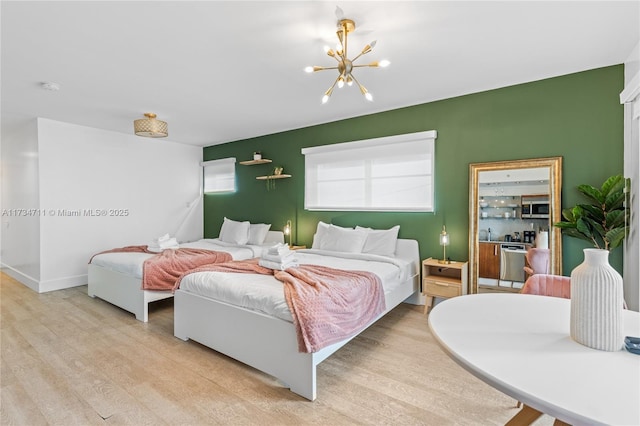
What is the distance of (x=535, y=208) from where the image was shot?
3121mm

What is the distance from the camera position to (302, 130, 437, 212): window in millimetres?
3836

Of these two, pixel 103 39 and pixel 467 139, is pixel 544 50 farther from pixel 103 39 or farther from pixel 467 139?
pixel 103 39

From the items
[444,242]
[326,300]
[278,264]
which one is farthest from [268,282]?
[444,242]

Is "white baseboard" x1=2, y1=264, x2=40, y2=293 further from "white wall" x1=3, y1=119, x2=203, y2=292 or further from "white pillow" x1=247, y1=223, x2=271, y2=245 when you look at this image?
"white pillow" x1=247, y1=223, x2=271, y2=245

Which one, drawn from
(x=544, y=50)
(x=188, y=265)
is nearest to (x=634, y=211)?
(x=544, y=50)

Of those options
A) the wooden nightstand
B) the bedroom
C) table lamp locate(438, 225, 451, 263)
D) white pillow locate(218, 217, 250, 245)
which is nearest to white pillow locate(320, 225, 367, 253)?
the bedroom

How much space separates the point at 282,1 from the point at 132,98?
259 cm

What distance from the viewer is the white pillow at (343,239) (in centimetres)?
391

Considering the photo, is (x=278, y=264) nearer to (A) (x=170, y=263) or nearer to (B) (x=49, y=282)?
(A) (x=170, y=263)

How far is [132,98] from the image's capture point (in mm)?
3602

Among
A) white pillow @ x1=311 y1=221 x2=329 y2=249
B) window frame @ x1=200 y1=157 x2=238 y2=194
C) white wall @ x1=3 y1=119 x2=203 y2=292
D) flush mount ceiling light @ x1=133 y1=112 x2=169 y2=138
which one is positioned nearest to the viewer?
flush mount ceiling light @ x1=133 y1=112 x2=169 y2=138

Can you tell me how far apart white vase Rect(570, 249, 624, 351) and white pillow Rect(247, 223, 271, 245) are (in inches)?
175

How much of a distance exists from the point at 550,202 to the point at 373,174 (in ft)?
6.53

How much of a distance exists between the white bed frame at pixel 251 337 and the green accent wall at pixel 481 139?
137cm
